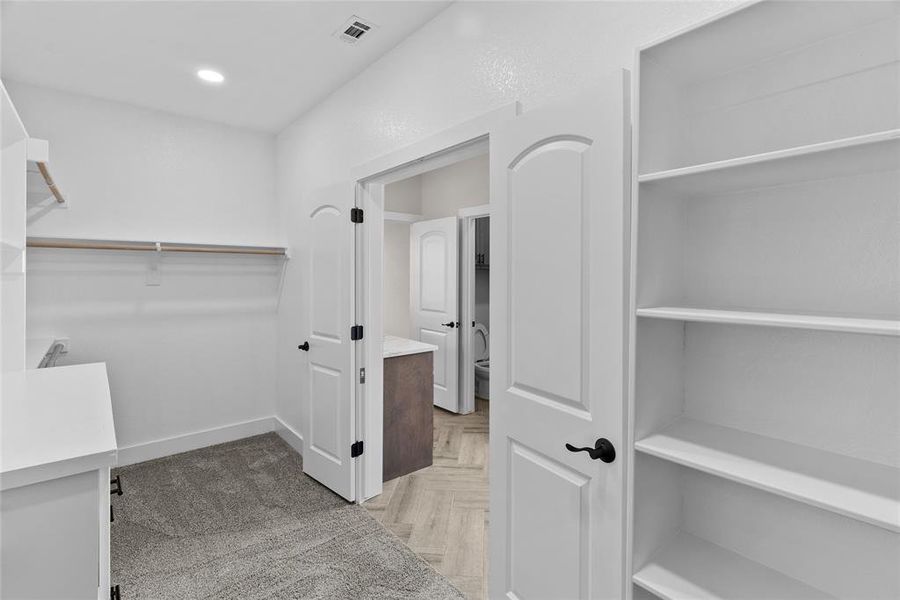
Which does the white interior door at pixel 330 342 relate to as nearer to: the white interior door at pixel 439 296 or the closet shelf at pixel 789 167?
the white interior door at pixel 439 296

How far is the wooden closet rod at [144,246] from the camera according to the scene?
2777 millimetres

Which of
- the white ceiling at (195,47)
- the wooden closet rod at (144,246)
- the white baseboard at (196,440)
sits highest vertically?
the white ceiling at (195,47)

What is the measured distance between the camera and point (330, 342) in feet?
9.12

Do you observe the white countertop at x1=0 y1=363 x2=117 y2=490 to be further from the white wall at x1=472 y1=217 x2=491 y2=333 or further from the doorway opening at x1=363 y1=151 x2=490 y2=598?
the white wall at x1=472 y1=217 x2=491 y2=333

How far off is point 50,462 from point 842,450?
1698 millimetres

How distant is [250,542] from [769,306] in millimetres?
2533

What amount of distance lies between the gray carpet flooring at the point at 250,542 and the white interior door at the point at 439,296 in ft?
5.69

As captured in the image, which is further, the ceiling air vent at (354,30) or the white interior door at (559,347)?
the ceiling air vent at (354,30)

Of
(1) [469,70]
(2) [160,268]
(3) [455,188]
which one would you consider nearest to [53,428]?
(1) [469,70]

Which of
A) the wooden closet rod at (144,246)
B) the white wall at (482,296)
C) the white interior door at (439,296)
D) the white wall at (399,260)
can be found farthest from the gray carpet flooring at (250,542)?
the white wall at (482,296)

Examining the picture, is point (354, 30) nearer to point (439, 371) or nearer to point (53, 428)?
point (53, 428)

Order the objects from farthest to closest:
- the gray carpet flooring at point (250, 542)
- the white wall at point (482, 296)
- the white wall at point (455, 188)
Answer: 1. the white wall at point (482, 296)
2. the white wall at point (455, 188)
3. the gray carpet flooring at point (250, 542)

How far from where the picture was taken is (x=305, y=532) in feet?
7.80

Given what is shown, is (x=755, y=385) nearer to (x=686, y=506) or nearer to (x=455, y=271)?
(x=686, y=506)
